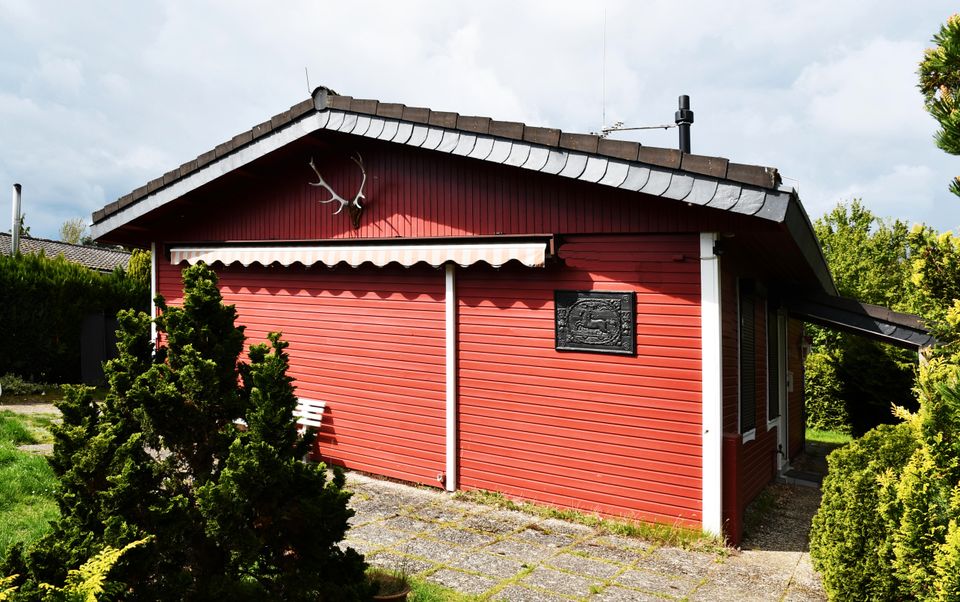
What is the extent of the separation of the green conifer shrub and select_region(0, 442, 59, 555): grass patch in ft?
7.27

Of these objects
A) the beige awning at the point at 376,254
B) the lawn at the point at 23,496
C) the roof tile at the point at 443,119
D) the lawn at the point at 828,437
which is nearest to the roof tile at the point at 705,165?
the beige awning at the point at 376,254

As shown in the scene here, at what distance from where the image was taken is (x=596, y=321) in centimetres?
659

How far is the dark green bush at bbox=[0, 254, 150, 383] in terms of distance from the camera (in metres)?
13.9

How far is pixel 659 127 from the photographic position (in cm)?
1155

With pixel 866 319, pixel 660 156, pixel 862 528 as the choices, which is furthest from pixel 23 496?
pixel 866 319

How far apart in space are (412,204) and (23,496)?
507cm

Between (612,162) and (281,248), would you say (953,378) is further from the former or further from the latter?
(281,248)

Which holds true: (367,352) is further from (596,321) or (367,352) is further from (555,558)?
(555,558)

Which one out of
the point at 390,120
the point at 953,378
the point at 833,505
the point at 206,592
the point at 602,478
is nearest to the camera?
the point at 206,592

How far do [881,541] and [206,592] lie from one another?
13.6 ft

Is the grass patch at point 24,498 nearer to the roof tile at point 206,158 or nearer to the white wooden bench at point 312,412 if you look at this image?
the white wooden bench at point 312,412

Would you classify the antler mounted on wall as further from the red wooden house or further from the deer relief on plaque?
the deer relief on plaque

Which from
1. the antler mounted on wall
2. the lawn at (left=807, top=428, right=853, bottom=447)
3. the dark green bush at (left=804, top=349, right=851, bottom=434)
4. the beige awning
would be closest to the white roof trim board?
the antler mounted on wall

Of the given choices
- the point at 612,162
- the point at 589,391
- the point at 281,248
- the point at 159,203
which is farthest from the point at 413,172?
the point at 159,203
